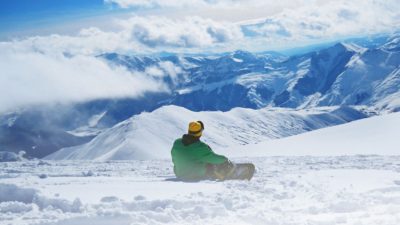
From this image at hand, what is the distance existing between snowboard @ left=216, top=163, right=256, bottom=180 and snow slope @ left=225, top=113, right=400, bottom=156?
969cm

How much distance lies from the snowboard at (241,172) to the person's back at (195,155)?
27cm

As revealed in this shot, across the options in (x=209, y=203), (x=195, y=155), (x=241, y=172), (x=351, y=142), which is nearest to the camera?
→ (x=209, y=203)

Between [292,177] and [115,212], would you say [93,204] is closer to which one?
[115,212]

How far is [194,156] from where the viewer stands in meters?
11.5

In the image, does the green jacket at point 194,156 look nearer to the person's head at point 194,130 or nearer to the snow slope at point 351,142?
the person's head at point 194,130

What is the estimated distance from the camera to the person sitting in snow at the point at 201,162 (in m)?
11.4

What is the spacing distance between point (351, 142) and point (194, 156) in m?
15.9

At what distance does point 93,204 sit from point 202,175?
4.47 m

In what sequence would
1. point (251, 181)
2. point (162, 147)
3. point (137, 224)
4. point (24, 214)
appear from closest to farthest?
point (137, 224) < point (24, 214) < point (251, 181) < point (162, 147)

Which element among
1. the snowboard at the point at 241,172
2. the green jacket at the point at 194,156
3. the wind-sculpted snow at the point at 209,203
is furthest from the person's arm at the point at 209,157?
the wind-sculpted snow at the point at 209,203

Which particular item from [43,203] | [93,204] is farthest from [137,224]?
[43,203]

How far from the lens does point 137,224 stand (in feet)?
20.7

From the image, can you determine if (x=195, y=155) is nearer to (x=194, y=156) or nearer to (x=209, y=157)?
(x=194, y=156)

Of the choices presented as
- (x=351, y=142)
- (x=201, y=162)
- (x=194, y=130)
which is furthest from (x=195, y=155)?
(x=351, y=142)
